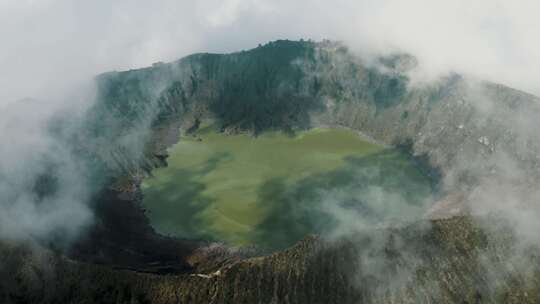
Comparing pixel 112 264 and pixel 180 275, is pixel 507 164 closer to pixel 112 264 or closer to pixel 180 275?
pixel 180 275

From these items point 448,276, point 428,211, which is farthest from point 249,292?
point 428,211

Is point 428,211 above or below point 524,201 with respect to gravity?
below

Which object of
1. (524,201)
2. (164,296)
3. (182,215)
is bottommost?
(182,215)

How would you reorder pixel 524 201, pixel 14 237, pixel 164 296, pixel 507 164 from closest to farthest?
pixel 164 296 < pixel 14 237 < pixel 524 201 < pixel 507 164

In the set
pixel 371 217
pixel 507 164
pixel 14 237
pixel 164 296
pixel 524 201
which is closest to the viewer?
pixel 164 296

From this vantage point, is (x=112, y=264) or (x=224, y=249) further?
(x=224, y=249)

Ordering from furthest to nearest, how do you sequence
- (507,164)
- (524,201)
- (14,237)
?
(507,164) → (524,201) → (14,237)

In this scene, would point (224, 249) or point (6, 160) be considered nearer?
point (224, 249)

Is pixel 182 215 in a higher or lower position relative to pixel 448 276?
lower

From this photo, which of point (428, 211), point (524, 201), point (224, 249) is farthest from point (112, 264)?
point (524, 201)

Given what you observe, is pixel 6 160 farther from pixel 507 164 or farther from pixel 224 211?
pixel 507 164
